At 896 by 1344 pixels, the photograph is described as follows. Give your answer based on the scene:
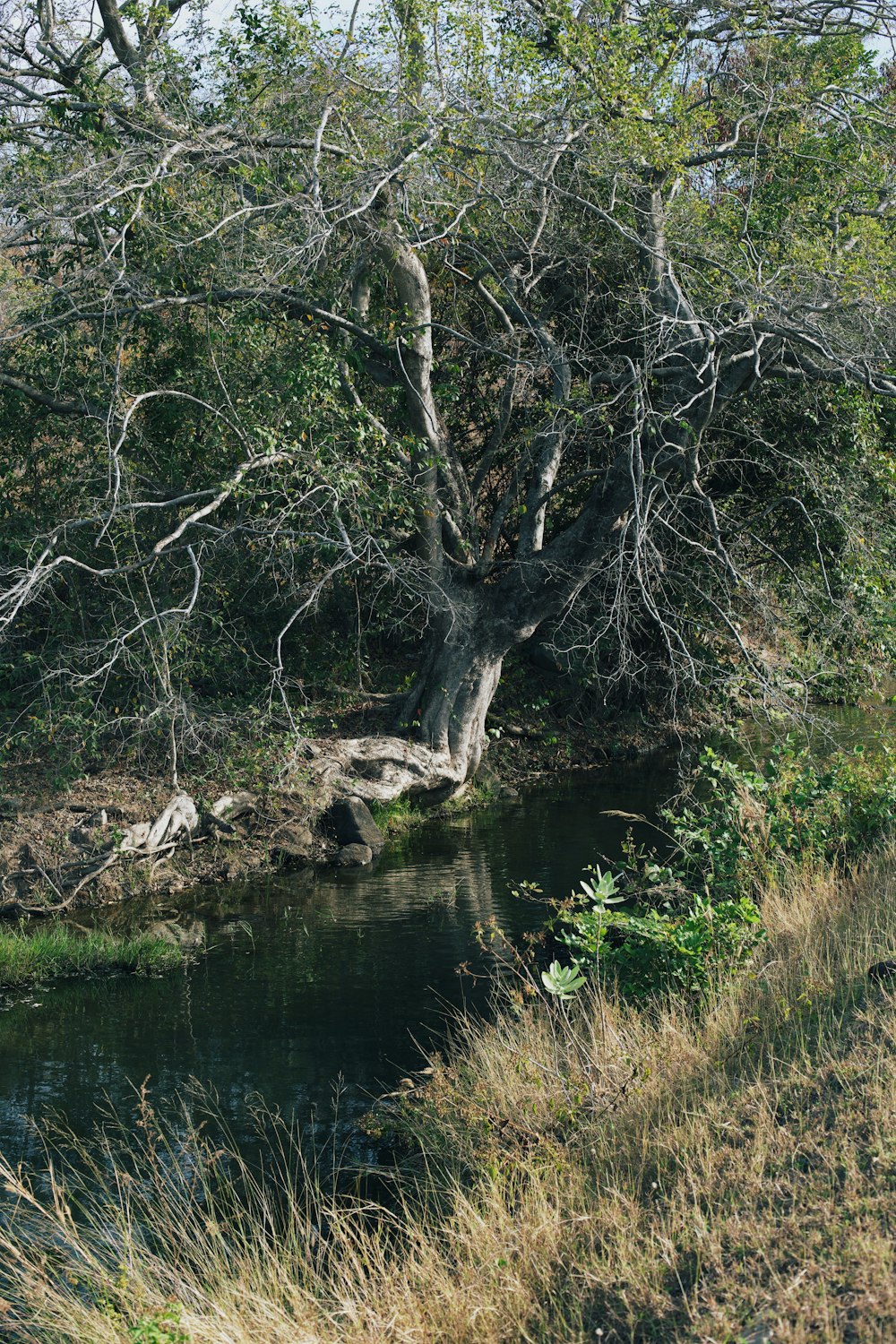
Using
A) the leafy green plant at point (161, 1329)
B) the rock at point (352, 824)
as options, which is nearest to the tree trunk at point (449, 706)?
the rock at point (352, 824)

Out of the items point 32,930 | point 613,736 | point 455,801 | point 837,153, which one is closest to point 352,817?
point 455,801

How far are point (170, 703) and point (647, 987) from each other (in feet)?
22.8

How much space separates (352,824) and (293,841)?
2.24ft

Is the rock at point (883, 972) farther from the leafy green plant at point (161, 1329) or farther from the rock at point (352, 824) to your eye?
the rock at point (352, 824)

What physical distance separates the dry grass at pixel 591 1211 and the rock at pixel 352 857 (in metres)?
6.19

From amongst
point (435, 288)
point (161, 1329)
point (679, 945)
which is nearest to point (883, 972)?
point (679, 945)

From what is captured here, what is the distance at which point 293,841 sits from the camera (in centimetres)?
1299

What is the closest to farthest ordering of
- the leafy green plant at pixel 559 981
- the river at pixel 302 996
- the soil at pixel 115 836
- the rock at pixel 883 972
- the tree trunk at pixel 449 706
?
the rock at pixel 883 972, the leafy green plant at pixel 559 981, the river at pixel 302 996, the soil at pixel 115 836, the tree trunk at pixel 449 706

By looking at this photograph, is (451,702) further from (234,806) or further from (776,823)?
(776,823)

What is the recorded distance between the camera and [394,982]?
364 inches

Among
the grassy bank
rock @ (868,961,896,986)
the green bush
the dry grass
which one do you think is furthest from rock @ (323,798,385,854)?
rock @ (868,961,896,986)

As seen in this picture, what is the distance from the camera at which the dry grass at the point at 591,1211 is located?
12.6ft

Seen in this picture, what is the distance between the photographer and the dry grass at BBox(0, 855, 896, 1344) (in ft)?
12.6

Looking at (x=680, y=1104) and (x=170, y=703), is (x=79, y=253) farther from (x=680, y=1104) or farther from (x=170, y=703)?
(x=680, y=1104)
